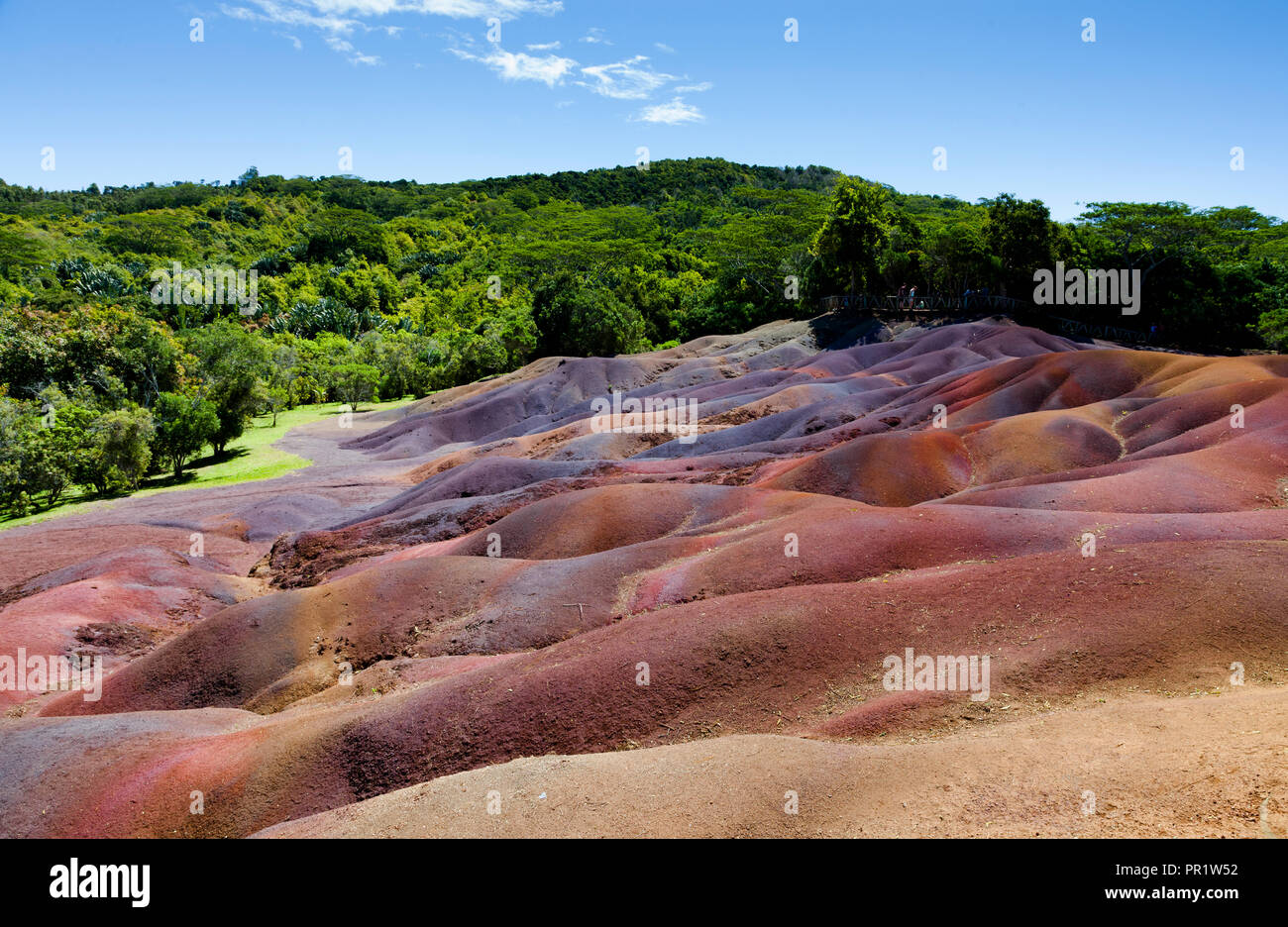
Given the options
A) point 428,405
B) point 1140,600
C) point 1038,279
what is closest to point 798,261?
point 1038,279

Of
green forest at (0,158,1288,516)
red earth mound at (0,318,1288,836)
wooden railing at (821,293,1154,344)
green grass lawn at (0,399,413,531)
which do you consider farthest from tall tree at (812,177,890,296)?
green grass lawn at (0,399,413,531)

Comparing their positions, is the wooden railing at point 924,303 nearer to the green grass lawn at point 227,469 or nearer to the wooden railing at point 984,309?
the wooden railing at point 984,309

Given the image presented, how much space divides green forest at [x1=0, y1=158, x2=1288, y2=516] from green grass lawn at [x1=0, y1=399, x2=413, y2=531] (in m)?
0.93

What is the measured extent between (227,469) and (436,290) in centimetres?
5513

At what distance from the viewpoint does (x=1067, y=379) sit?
113ft

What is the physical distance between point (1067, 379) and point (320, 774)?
110ft

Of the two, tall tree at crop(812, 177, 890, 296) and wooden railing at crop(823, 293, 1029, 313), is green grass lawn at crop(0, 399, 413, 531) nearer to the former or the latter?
tall tree at crop(812, 177, 890, 296)

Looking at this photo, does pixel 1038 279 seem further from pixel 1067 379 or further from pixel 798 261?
pixel 1067 379

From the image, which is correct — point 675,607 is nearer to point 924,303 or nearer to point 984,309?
point 984,309

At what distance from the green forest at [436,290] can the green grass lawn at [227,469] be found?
93cm

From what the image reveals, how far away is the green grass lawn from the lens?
1474 inches

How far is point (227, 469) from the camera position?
44812 millimetres

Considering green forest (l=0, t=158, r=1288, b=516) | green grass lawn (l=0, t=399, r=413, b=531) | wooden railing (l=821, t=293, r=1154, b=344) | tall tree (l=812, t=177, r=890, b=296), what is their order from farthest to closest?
tall tree (l=812, t=177, r=890, b=296), wooden railing (l=821, t=293, r=1154, b=344), green forest (l=0, t=158, r=1288, b=516), green grass lawn (l=0, t=399, r=413, b=531)

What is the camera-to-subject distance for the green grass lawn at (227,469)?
37447 millimetres
